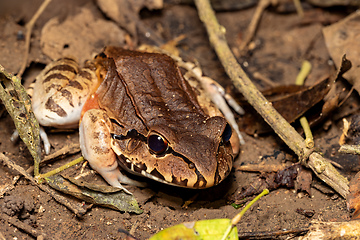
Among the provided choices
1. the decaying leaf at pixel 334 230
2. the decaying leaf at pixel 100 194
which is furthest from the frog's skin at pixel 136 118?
the decaying leaf at pixel 334 230

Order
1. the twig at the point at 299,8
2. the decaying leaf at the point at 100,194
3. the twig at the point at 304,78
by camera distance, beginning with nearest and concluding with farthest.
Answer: the decaying leaf at the point at 100,194 < the twig at the point at 304,78 < the twig at the point at 299,8

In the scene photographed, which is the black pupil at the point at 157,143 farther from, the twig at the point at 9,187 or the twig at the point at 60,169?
the twig at the point at 9,187

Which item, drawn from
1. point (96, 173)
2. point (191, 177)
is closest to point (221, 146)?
point (191, 177)

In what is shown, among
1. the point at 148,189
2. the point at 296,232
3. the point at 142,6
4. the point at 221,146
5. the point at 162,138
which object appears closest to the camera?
the point at 296,232

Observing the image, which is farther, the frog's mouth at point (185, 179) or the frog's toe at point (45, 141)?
the frog's toe at point (45, 141)

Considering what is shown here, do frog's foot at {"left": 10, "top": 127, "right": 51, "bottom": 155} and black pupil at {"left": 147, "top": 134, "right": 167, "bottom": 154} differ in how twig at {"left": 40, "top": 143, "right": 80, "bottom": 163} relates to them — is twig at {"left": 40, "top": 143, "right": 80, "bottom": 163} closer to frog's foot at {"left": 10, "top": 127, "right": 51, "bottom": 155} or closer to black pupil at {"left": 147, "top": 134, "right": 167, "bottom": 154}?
frog's foot at {"left": 10, "top": 127, "right": 51, "bottom": 155}

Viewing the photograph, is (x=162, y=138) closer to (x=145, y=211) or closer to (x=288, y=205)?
(x=145, y=211)

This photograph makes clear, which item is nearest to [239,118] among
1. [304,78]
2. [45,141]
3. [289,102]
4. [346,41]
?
[289,102]
